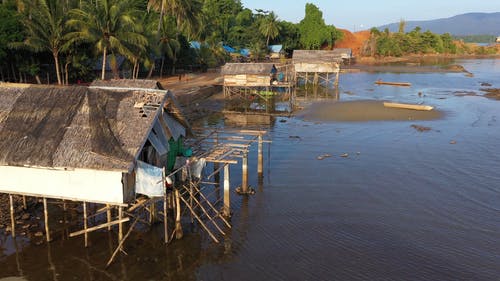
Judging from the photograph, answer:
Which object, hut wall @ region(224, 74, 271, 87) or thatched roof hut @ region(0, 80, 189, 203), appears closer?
thatched roof hut @ region(0, 80, 189, 203)

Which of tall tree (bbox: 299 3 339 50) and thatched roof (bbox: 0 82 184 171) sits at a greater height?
tall tree (bbox: 299 3 339 50)

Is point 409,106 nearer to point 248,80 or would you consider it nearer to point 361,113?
point 361,113

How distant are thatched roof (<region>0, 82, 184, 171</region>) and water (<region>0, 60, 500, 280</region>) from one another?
345 centimetres

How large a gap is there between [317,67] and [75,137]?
4477cm

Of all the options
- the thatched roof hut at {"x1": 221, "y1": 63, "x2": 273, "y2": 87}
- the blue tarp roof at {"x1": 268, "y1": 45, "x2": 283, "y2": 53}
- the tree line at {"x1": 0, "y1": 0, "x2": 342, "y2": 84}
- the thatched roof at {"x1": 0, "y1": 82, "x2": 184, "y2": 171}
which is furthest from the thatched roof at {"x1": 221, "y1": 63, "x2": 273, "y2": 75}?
the blue tarp roof at {"x1": 268, "y1": 45, "x2": 283, "y2": 53}

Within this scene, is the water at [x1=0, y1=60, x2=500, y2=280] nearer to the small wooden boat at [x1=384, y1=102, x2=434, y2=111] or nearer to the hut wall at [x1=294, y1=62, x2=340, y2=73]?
the small wooden boat at [x1=384, y1=102, x2=434, y2=111]

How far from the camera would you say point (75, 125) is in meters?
13.9

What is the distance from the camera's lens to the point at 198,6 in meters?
46.7

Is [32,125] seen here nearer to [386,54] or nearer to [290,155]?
[290,155]

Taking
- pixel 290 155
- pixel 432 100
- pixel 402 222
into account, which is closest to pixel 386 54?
pixel 432 100

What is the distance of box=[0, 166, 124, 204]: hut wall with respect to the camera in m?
13.2

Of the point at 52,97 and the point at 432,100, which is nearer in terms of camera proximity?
the point at 52,97

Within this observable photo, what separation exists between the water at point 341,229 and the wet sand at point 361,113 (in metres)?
7.30

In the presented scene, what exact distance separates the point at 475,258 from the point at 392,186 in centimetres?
671
